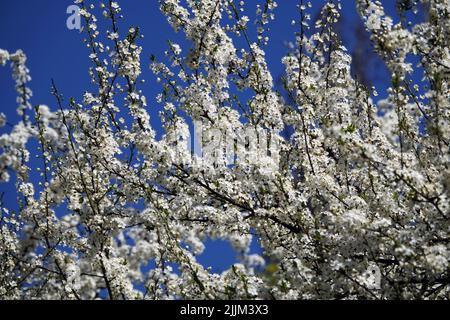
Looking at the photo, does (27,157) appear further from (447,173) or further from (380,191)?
(447,173)

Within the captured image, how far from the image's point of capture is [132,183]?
7316mm

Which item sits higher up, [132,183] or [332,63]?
[332,63]

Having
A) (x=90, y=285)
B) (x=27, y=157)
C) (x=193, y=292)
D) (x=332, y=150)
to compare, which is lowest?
(x=193, y=292)

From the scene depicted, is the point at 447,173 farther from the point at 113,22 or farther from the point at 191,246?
the point at 191,246

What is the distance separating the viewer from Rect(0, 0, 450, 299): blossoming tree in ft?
17.6

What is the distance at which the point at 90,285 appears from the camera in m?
10.5

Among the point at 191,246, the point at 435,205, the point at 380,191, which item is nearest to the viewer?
the point at 435,205

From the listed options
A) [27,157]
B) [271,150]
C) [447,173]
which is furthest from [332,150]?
[27,157]

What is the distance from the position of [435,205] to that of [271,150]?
111 inches

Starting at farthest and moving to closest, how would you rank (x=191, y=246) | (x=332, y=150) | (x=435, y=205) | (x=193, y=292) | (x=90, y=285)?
1. (x=191, y=246)
2. (x=90, y=285)
3. (x=332, y=150)
4. (x=193, y=292)
5. (x=435, y=205)

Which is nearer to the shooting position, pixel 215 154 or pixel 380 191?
pixel 380 191

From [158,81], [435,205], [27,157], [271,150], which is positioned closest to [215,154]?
[271,150]

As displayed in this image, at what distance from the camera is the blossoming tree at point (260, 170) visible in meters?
5.35

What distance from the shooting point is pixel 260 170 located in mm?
6141
